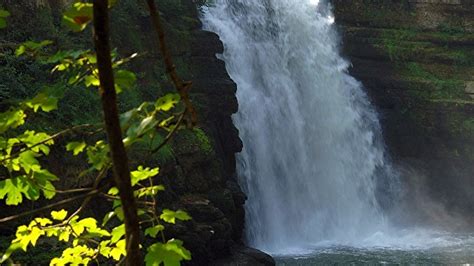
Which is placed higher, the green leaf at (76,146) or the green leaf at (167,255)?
the green leaf at (76,146)

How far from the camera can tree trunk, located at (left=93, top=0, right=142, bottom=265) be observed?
1473 millimetres

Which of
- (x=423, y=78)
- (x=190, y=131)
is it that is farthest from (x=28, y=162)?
(x=423, y=78)

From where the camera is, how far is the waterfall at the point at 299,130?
1884cm

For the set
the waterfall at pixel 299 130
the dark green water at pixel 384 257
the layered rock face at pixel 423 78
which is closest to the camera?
the dark green water at pixel 384 257

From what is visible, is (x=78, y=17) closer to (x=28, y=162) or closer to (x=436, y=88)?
(x=28, y=162)

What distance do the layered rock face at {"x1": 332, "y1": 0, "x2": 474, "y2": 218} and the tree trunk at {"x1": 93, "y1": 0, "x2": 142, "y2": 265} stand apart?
22.3 metres

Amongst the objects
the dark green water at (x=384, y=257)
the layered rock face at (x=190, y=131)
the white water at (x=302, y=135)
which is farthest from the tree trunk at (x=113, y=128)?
the white water at (x=302, y=135)

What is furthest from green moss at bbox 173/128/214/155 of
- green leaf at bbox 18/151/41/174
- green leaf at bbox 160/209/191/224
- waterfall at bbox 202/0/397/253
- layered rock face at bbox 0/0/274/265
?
green leaf at bbox 160/209/191/224

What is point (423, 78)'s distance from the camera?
2362 centimetres

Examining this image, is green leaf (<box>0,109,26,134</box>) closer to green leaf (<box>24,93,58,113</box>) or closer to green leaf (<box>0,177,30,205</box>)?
green leaf (<box>24,93,58,113</box>)

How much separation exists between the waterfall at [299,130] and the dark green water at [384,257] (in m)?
1.68

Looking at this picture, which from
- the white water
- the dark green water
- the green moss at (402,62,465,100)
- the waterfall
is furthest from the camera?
the green moss at (402,62,465,100)

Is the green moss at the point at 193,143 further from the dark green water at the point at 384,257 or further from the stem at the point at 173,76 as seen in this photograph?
the stem at the point at 173,76

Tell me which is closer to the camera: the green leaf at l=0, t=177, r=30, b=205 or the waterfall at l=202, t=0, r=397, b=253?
the green leaf at l=0, t=177, r=30, b=205
